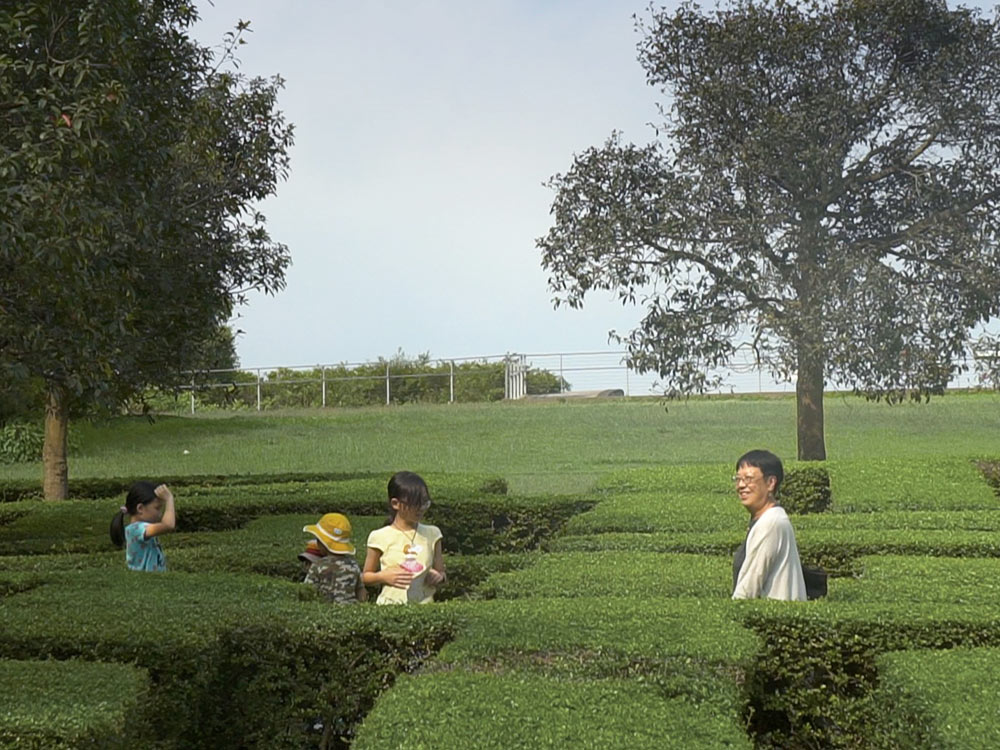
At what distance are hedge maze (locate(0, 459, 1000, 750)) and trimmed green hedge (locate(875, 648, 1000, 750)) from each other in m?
0.01

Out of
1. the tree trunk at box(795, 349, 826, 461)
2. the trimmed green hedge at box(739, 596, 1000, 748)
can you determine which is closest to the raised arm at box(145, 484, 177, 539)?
the trimmed green hedge at box(739, 596, 1000, 748)

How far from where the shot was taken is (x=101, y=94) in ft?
28.6

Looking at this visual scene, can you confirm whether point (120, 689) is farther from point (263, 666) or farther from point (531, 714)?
point (531, 714)

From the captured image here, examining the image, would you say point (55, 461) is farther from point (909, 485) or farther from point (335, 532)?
point (909, 485)

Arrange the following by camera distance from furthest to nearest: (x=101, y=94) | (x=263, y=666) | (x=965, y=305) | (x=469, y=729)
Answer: (x=965, y=305) → (x=101, y=94) → (x=263, y=666) → (x=469, y=729)

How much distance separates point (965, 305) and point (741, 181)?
3.80m

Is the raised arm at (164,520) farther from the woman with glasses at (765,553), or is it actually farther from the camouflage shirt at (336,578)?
the woman with glasses at (765,553)

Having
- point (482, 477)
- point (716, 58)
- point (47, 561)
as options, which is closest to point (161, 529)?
point (47, 561)

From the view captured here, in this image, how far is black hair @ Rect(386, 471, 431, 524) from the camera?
6.61 meters

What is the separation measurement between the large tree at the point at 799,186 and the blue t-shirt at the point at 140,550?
10.8 meters

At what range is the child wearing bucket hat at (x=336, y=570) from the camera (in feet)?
22.0

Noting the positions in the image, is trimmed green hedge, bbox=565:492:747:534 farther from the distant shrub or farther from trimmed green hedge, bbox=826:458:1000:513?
the distant shrub

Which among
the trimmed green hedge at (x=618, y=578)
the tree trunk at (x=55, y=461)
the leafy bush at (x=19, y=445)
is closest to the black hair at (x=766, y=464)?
the trimmed green hedge at (x=618, y=578)

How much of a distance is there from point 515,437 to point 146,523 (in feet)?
70.6
